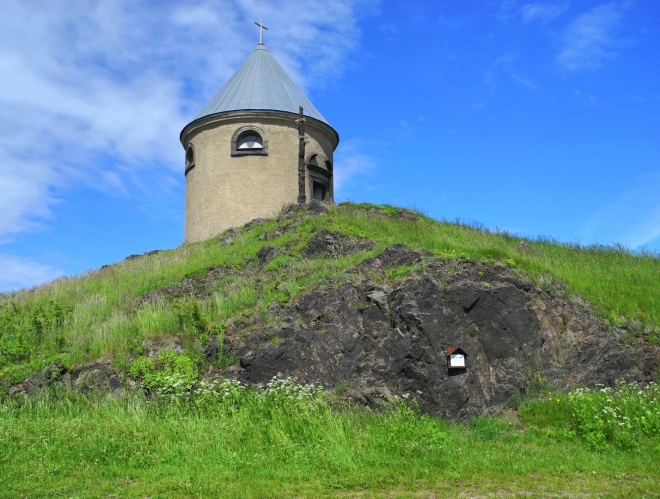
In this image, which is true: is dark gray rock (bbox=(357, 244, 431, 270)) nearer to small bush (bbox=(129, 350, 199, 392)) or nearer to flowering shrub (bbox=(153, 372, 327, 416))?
flowering shrub (bbox=(153, 372, 327, 416))

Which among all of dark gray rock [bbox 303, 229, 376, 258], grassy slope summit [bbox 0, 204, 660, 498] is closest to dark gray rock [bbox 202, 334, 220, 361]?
grassy slope summit [bbox 0, 204, 660, 498]

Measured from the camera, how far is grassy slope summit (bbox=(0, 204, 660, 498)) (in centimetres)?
739

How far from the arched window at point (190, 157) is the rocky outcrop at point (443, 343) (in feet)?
50.3

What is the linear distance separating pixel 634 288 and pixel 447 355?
7.11 meters

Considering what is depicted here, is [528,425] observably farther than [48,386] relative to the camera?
No

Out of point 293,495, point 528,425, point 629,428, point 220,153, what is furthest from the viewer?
point 220,153

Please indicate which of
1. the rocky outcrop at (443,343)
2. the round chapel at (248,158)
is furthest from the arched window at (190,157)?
the rocky outcrop at (443,343)

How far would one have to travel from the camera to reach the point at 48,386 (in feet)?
37.3

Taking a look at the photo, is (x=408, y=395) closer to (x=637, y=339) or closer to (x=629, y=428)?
(x=629, y=428)

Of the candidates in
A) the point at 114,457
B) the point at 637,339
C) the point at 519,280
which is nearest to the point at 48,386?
the point at 114,457

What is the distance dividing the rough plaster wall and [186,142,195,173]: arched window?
394mm

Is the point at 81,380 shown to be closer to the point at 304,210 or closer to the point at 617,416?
the point at 617,416

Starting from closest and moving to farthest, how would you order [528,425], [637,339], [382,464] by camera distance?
[382,464] < [528,425] < [637,339]

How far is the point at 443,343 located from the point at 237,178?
49.6 ft
